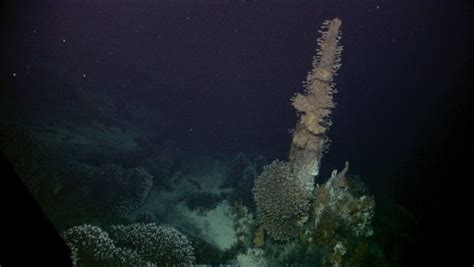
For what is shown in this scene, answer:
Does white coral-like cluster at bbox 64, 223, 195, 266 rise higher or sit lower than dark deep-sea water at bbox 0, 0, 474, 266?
lower

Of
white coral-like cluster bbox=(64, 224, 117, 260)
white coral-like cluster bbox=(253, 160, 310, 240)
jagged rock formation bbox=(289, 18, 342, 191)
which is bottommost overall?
white coral-like cluster bbox=(64, 224, 117, 260)

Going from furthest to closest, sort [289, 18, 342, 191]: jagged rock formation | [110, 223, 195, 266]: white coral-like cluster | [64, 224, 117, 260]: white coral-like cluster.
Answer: [289, 18, 342, 191]: jagged rock formation
[110, 223, 195, 266]: white coral-like cluster
[64, 224, 117, 260]: white coral-like cluster

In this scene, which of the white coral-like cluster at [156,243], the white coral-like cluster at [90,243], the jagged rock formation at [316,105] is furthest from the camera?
the jagged rock formation at [316,105]

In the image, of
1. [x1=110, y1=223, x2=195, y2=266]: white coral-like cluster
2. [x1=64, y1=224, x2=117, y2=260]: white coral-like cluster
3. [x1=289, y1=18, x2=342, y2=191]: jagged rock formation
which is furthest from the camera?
[x1=289, y1=18, x2=342, y2=191]: jagged rock formation

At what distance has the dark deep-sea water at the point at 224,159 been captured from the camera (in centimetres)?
716

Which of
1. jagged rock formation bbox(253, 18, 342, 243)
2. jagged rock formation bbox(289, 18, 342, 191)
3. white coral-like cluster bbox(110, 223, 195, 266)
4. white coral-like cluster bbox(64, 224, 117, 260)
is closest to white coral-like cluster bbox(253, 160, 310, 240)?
jagged rock formation bbox(253, 18, 342, 243)

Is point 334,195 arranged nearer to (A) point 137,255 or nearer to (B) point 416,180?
(A) point 137,255

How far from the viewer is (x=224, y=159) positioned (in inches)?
648

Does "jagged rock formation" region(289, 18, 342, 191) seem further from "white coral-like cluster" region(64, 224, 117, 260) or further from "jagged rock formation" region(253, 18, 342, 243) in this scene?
"white coral-like cluster" region(64, 224, 117, 260)

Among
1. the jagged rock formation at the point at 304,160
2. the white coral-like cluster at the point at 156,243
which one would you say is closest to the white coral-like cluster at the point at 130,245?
the white coral-like cluster at the point at 156,243

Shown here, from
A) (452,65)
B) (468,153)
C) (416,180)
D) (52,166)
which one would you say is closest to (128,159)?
(52,166)

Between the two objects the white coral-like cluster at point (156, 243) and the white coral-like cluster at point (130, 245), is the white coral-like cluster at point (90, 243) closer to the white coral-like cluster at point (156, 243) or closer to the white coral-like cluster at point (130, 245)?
the white coral-like cluster at point (130, 245)

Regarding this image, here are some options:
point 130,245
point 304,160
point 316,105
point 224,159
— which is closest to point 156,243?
point 130,245

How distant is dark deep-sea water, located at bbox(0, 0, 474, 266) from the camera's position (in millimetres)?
7160
